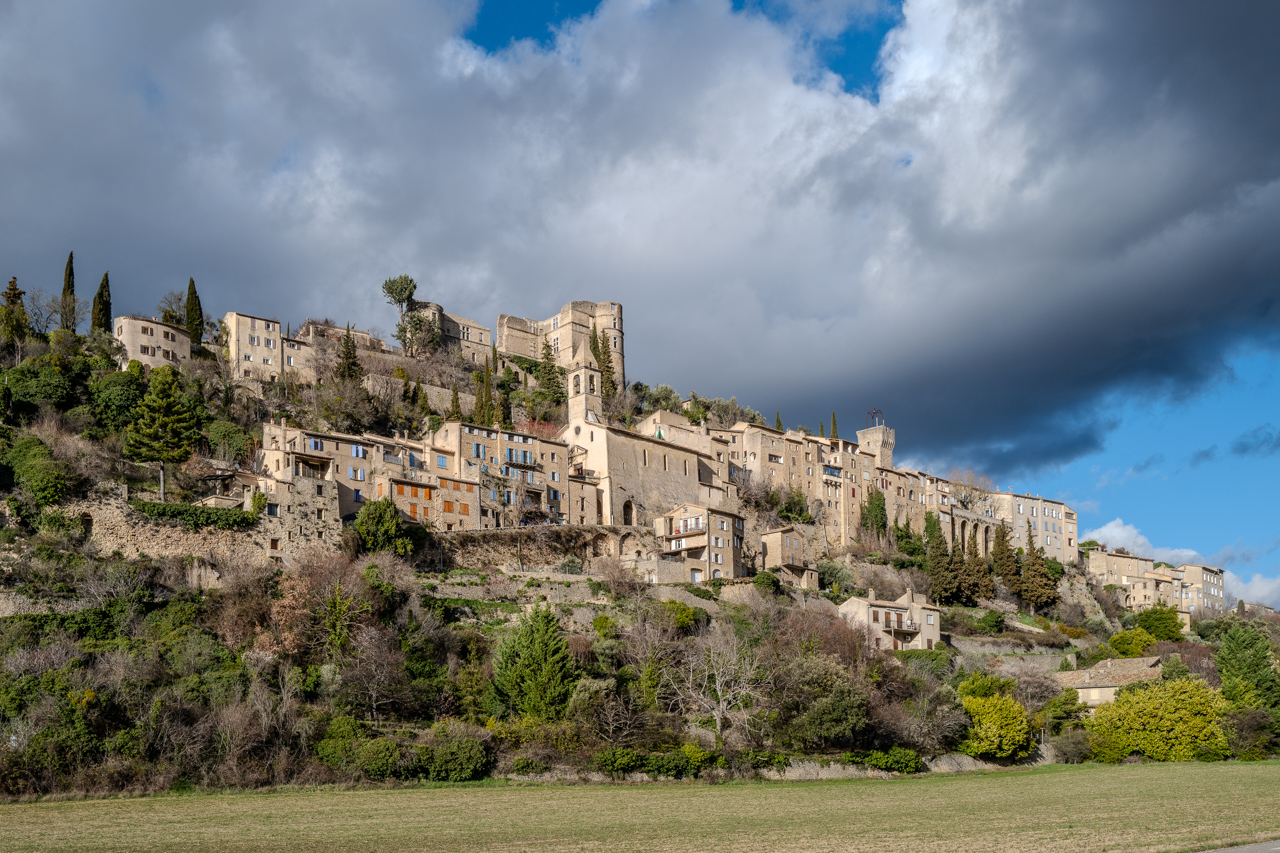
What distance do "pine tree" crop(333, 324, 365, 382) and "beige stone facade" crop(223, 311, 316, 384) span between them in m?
3.20

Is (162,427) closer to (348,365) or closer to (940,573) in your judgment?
(348,365)

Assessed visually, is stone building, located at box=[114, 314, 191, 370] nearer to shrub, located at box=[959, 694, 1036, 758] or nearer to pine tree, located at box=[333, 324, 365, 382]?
pine tree, located at box=[333, 324, 365, 382]

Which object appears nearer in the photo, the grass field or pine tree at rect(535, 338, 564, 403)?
the grass field

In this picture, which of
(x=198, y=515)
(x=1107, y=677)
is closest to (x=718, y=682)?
(x=198, y=515)

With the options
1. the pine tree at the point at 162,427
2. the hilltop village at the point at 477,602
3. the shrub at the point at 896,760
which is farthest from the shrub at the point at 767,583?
the pine tree at the point at 162,427

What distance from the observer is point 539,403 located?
328 feet

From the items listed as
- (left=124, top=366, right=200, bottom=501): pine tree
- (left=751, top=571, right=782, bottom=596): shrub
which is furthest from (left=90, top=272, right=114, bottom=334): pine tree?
(left=751, top=571, right=782, bottom=596): shrub

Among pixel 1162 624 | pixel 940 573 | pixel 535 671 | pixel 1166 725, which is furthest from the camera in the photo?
pixel 940 573

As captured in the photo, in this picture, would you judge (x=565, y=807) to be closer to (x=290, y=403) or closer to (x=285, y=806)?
(x=285, y=806)

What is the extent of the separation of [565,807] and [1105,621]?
66025 millimetres

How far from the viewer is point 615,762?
146 ft

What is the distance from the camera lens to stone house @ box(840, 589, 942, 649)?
71438 millimetres

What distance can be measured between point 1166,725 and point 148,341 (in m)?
70.8

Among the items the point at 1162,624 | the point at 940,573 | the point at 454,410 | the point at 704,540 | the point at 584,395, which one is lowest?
the point at 1162,624
